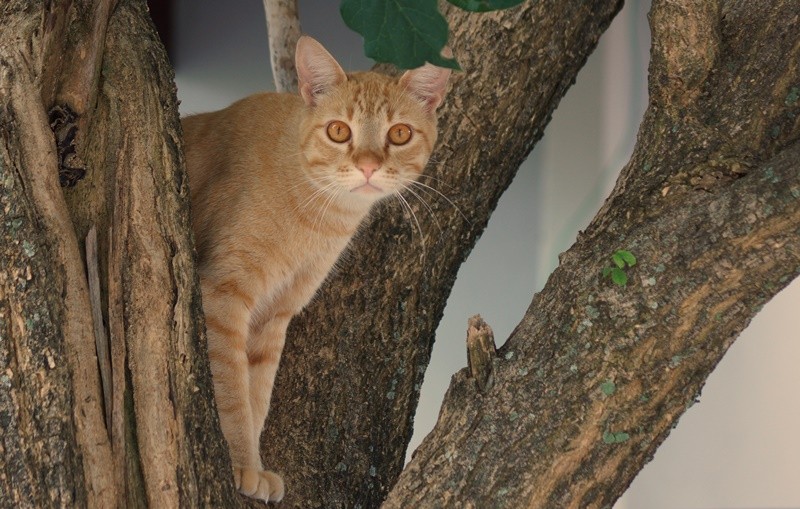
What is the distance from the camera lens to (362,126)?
8.04 ft

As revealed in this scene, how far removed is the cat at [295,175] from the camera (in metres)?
2.34

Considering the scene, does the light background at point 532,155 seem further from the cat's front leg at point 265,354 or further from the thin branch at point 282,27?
the cat's front leg at point 265,354

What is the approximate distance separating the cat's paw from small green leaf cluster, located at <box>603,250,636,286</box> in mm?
896

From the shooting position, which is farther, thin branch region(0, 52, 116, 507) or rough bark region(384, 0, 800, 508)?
rough bark region(384, 0, 800, 508)

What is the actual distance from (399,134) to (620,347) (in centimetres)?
97

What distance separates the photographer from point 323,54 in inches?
94.8

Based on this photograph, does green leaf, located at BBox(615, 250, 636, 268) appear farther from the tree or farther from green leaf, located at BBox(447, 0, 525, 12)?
green leaf, located at BBox(447, 0, 525, 12)

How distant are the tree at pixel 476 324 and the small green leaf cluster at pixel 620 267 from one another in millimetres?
11

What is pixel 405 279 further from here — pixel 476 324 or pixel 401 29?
pixel 401 29

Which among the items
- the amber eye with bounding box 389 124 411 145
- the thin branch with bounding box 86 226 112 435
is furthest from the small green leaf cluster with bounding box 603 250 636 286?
the thin branch with bounding box 86 226 112 435

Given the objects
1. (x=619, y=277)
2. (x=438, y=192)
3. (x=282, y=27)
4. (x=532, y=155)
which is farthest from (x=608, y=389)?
(x=532, y=155)

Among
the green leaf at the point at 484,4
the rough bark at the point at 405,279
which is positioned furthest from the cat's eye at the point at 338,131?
the green leaf at the point at 484,4

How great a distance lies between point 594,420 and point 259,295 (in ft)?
3.16

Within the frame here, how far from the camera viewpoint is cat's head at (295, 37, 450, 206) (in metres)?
2.40
